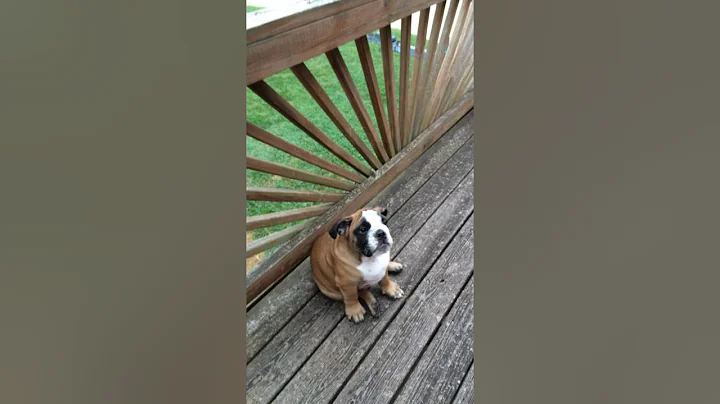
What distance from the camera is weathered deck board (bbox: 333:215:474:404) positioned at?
167 centimetres

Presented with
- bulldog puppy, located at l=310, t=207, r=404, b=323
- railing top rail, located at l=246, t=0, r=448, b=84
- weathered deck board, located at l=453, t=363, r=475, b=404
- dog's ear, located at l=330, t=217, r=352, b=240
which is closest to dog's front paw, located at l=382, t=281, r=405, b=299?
bulldog puppy, located at l=310, t=207, r=404, b=323

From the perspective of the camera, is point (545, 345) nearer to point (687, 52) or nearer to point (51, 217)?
point (687, 52)

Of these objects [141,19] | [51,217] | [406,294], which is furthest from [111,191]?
[406,294]

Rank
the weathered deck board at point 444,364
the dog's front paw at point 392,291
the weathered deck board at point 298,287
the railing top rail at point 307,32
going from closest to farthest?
1. the railing top rail at point 307,32
2. the weathered deck board at point 444,364
3. the weathered deck board at point 298,287
4. the dog's front paw at point 392,291

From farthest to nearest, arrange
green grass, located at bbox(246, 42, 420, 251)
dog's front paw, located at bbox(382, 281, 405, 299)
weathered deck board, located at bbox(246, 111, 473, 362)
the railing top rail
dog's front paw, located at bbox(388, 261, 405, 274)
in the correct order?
green grass, located at bbox(246, 42, 420, 251)
dog's front paw, located at bbox(388, 261, 405, 274)
dog's front paw, located at bbox(382, 281, 405, 299)
weathered deck board, located at bbox(246, 111, 473, 362)
the railing top rail

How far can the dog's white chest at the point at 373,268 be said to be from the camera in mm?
1930

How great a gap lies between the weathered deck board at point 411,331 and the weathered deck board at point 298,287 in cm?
32

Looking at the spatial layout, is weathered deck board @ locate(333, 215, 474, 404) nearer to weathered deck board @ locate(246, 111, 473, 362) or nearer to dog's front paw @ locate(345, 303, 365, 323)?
dog's front paw @ locate(345, 303, 365, 323)

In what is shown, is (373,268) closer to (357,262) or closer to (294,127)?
(357,262)

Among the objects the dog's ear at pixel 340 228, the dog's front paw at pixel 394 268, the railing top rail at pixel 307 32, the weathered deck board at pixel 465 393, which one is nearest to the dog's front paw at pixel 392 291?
the dog's front paw at pixel 394 268

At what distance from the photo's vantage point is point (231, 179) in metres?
0.89

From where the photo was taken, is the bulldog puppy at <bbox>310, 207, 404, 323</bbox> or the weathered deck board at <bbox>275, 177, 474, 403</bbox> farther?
the bulldog puppy at <bbox>310, 207, 404, 323</bbox>

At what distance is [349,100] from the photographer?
85.7 inches

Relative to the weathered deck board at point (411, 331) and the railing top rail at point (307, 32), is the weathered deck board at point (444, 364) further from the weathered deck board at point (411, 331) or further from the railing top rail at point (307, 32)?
the railing top rail at point (307, 32)
